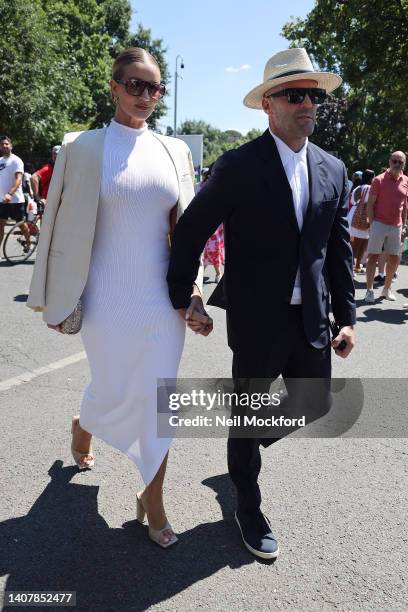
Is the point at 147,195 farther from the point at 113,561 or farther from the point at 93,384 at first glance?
the point at 113,561

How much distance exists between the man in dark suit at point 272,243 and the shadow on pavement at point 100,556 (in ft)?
0.66

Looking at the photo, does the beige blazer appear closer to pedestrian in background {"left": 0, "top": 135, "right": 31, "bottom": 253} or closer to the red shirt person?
the red shirt person

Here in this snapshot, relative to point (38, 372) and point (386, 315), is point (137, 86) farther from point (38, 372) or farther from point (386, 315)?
point (386, 315)

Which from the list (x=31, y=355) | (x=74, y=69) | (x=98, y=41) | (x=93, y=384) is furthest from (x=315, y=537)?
(x=98, y=41)

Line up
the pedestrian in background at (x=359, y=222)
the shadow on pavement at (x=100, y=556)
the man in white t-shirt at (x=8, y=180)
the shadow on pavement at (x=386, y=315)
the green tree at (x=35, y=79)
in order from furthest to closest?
the green tree at (x=35, y=79) < the pedestrian in background at (x=359, y=222) < the man in white t-shirt at (x=8, y=180) < the shadow on pavement at (x=386, y=315) < the shadow on pavement at (x=100, y=556)

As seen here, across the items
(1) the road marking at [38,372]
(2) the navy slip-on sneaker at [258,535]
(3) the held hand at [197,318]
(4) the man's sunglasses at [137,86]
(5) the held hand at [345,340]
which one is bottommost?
(2) the navy slip-on sneaker at [258,535]

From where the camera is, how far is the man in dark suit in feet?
7.97

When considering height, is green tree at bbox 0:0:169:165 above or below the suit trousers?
above

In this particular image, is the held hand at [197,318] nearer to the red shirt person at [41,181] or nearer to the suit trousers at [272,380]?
the suit trousers at [272,380]

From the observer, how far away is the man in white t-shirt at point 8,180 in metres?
9.45

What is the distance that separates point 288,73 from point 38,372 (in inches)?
131

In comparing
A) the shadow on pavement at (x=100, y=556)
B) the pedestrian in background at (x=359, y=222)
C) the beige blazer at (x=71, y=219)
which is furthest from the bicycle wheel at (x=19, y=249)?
the shadow on pavement at (x=100, y=556)

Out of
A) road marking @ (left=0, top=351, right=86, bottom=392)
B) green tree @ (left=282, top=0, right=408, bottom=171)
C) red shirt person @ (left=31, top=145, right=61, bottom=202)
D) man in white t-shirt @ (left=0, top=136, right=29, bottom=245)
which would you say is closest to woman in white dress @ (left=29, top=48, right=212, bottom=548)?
road marking @ (left=0, top=351, right=86, bottom=392)

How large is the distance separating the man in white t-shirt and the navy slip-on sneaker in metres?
8.02
